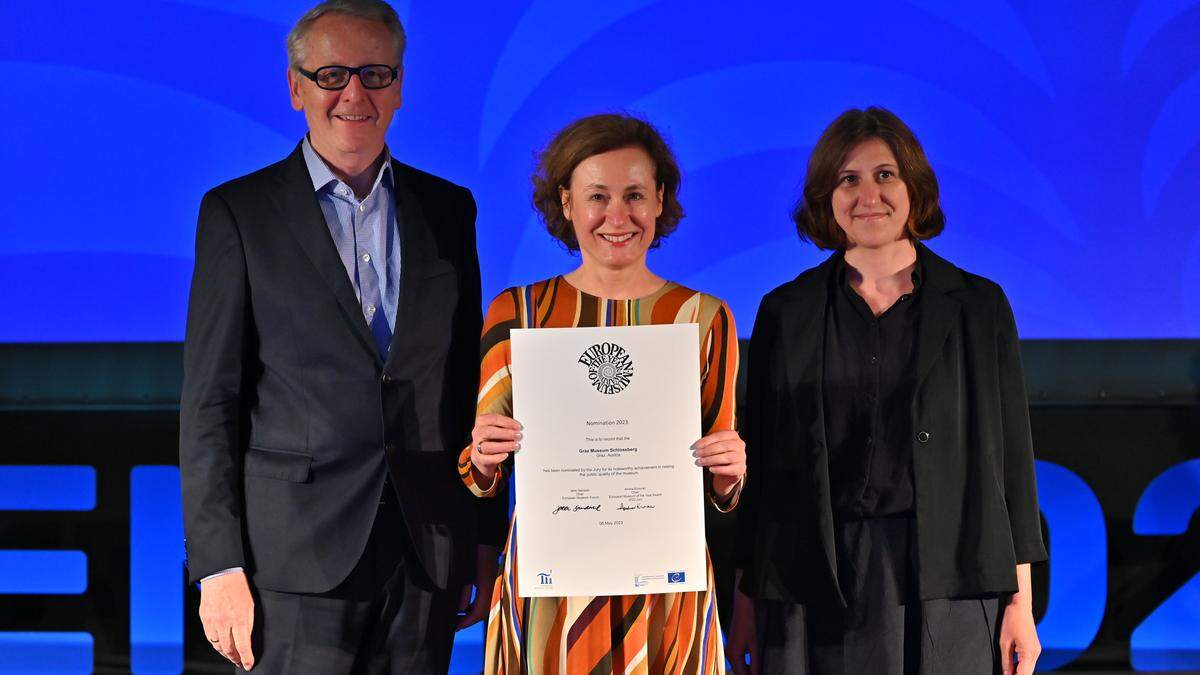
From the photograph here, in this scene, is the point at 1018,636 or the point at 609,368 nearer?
the point at 609,368

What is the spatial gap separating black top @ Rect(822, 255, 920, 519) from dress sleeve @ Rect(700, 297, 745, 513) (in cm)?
23

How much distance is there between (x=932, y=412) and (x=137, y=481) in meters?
2.60

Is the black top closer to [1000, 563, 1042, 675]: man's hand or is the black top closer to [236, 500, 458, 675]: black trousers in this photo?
[1000, 563, 1042, 675]: man's hand

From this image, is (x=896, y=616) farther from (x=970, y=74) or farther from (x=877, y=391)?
(x=970, y=74)

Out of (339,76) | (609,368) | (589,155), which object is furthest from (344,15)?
(609,368)

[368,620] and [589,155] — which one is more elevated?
[589,155]

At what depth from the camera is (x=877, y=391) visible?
205cm

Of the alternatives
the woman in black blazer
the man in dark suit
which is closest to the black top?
the woman in black blazer

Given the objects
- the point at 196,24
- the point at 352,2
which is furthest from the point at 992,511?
the point at 196,24

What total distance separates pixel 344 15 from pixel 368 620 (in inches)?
45.7

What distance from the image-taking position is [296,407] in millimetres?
1992

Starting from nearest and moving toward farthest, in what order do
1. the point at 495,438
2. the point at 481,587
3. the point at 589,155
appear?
the point at 495,438 < the point at 589,155 < the point at 481,587
